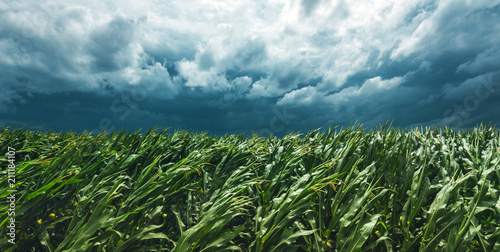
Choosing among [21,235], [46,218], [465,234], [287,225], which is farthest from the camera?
[46,218]

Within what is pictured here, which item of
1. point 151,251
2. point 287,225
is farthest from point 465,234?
point 151,251

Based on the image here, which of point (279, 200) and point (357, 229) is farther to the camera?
point (279, 200)

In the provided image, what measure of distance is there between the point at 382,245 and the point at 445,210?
0.66 m

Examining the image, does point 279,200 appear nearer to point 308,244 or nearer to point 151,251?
point 308,244

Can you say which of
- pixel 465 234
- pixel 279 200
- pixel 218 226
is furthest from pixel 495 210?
pixel 218 226

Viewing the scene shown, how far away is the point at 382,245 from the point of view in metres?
2.25

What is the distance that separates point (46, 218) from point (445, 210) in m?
3.68

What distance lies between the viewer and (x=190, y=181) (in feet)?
9.93

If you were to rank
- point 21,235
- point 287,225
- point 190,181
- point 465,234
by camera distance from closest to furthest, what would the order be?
point 465,234 → point 287,225 → point 21,235 → point 190,181

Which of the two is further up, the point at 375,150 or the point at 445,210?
the point at 375,150

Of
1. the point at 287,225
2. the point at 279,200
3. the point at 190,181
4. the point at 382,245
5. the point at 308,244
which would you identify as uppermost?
the point at 190,181

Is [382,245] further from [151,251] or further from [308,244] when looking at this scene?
[151,251]

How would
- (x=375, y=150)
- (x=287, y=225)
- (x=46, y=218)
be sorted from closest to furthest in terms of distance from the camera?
(x=287, y=225) → (x=46, y=218) → (x=375, y=150)

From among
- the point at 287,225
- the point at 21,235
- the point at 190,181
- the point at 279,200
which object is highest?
the point at 190,181
